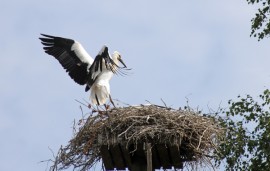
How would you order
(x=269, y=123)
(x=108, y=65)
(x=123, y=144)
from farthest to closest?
1. (x=269, y=123)
2. (x=108, y=65)
3. (x=123, y=144)

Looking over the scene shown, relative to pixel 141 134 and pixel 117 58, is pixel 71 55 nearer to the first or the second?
pixel 117 58

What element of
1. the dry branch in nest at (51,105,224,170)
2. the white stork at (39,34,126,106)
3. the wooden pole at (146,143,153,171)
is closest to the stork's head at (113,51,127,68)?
the white stork at (39,34,126,106)

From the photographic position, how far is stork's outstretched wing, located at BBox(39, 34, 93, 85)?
42.2 feet

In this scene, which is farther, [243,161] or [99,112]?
[243,161]

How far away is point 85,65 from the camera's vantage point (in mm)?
12898

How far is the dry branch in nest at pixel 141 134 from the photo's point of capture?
9.47 m

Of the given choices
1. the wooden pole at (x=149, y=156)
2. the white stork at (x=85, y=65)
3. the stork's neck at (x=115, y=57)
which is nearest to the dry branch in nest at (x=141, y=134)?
the wooden pole at (x=149, y=156)

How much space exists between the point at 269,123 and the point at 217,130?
16.3 ft

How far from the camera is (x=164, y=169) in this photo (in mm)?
9617

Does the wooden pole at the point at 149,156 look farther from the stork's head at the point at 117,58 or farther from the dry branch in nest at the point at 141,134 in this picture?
the stork's head at the point at 117,58

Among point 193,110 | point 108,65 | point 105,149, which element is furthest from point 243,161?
point 105,149

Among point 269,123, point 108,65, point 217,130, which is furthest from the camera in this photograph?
point 269,123

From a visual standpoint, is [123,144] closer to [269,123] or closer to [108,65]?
[108,65]

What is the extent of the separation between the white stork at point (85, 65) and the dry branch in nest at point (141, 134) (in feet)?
7.67
